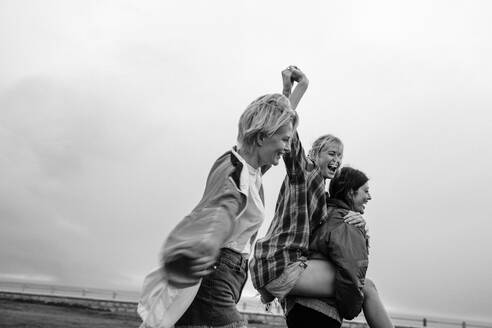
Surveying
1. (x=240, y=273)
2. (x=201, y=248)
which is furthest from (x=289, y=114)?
(x=201, y=248)

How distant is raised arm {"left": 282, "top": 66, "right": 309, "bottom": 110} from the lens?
3500 millimetres

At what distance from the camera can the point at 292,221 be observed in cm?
354

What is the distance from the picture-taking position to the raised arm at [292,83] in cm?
350

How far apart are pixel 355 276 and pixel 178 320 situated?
1.49 metres

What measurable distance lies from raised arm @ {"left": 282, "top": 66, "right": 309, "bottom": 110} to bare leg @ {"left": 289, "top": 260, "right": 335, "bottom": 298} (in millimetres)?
1120

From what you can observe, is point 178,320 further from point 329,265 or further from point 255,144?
point 329,265

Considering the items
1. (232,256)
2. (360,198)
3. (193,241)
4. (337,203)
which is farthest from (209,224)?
(360,198)

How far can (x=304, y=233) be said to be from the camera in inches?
138

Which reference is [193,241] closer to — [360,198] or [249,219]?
[249,219]

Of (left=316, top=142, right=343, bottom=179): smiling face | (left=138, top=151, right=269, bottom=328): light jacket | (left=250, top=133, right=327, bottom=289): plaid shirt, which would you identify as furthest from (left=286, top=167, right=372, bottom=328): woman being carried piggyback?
(left=138, top=151, right=269, bottom=328): light jacket

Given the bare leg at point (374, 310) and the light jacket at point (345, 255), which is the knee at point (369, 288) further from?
the light jacket at point (345, 255)

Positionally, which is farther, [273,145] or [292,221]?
[292,221]

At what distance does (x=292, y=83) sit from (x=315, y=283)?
137 centimetres

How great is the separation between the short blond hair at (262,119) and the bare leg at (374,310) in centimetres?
155
